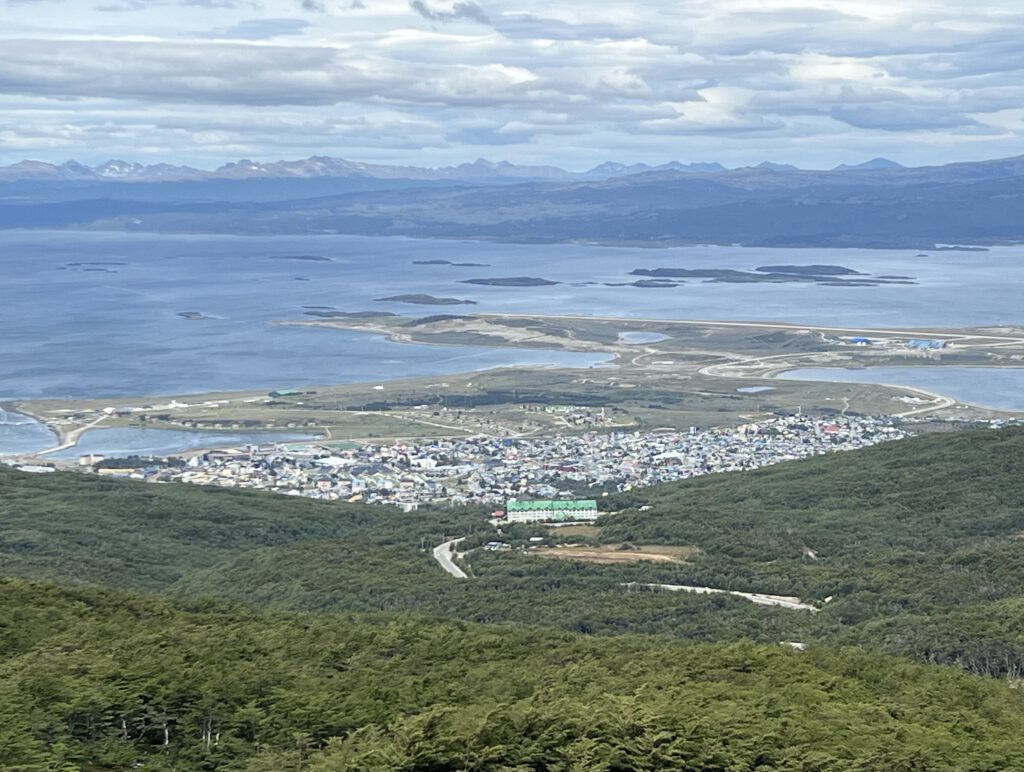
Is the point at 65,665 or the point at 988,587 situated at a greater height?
the point at 65,665

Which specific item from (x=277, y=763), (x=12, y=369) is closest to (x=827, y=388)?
(x=12, y=369)

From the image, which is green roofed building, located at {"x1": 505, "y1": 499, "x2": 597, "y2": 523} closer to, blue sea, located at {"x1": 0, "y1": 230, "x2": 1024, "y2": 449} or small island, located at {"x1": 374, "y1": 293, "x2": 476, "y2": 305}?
blue sea, located at {"x1": 0, "y1": 230, "x2": 1024, "y2": 449}

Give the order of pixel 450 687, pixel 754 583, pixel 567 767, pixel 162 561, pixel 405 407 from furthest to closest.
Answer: pixel 405 407 → pixel 162 561 → pixel 754 583 → pixel 450 687 → pixel 567 767

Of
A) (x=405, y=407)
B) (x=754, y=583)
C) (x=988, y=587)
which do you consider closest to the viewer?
(x=988, y=587)

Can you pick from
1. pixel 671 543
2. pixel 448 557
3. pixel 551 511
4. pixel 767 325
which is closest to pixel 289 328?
pixel 767 325

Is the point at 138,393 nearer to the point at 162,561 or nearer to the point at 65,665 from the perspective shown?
the point at 162,561

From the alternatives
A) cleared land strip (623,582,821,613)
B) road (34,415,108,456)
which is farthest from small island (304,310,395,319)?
cleared land strip (623,582,821,613)

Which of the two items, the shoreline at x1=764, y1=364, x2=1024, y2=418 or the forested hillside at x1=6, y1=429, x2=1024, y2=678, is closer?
the forested hillside at x1=6, y1=429, x2=1024, y2=678

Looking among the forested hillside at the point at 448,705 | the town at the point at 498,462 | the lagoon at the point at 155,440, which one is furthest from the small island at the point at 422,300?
the forested hillside at the point at 448,705
